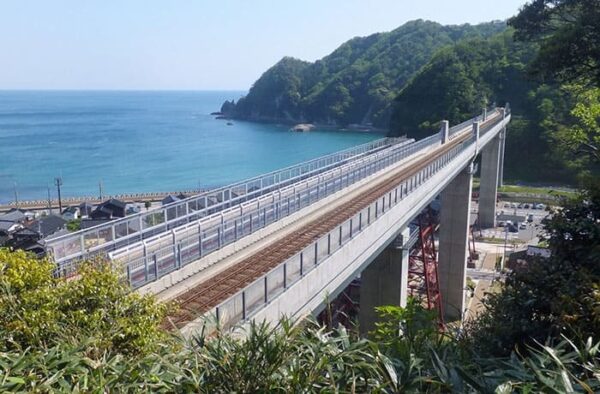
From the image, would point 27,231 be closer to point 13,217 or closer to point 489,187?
point 13,217

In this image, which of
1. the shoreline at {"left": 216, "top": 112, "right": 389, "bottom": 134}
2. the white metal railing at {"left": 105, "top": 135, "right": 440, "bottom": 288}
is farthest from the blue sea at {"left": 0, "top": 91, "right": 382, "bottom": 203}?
the white metal railing at {"left": 105, "top": 135, "right": 440, "bottom": 288}

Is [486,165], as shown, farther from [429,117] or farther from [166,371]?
[166,371]

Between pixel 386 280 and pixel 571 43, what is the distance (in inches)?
400

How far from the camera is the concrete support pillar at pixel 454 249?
30344mm

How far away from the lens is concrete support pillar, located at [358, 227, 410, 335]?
1905cm

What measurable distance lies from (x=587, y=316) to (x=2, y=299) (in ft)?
22.9

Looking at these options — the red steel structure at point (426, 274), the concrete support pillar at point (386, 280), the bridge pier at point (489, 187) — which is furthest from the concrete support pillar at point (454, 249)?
the bridge pier at point (489, 187)

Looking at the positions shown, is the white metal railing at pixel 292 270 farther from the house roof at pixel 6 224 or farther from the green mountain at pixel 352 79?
the green mountain at pixel 352 79

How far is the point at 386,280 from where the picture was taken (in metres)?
19.7

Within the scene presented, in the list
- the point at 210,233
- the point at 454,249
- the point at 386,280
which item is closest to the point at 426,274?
the point at 386,280

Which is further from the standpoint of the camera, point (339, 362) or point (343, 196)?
point (343, 196)

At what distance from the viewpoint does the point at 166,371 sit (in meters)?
4.57

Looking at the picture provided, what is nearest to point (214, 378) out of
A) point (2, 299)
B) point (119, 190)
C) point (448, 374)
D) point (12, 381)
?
point (12, 381)

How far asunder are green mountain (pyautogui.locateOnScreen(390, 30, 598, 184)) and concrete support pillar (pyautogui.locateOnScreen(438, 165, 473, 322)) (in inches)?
1368
